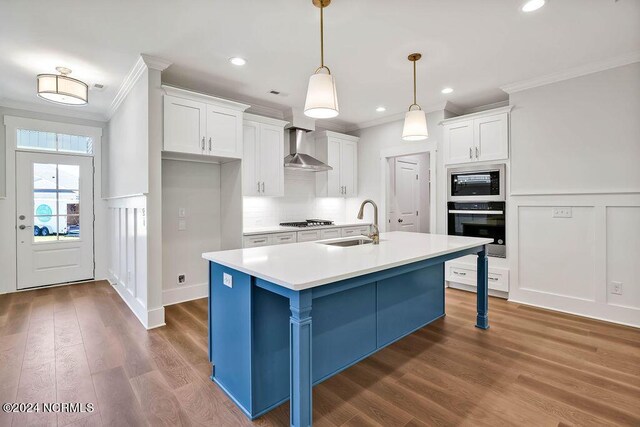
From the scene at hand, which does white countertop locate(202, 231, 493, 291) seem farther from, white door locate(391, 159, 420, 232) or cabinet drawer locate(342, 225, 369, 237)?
white door locate(391, 159, 420, 232)

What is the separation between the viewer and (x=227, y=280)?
6.57 ft

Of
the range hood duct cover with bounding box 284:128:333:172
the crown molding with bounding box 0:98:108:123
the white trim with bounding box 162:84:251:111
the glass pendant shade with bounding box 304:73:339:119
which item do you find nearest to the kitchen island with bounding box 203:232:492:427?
the glass pendant shade with bounding box 304:73:339:119

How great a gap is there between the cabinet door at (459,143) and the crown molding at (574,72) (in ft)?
2.11

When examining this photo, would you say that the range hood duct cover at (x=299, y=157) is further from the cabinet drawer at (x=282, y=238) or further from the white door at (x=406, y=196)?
the white door at (x=406, y=196)

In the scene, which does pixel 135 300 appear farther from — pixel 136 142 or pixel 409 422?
pixel 409 422

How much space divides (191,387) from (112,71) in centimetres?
326

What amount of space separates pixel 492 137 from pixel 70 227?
6.23 meters

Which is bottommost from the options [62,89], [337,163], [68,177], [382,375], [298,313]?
[382,375]

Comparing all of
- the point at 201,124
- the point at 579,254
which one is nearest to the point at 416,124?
the point at 201,124

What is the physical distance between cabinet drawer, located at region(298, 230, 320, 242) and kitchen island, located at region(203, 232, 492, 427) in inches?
72.5

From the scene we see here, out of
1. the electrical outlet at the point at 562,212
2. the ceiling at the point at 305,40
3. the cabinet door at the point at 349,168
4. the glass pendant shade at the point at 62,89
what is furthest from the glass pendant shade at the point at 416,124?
the glass pendant shade at the point at 62,89

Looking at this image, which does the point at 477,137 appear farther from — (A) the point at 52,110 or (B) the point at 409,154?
(A) the point at 52,110

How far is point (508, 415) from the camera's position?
183 cm

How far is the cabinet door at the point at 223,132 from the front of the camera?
3578mm
